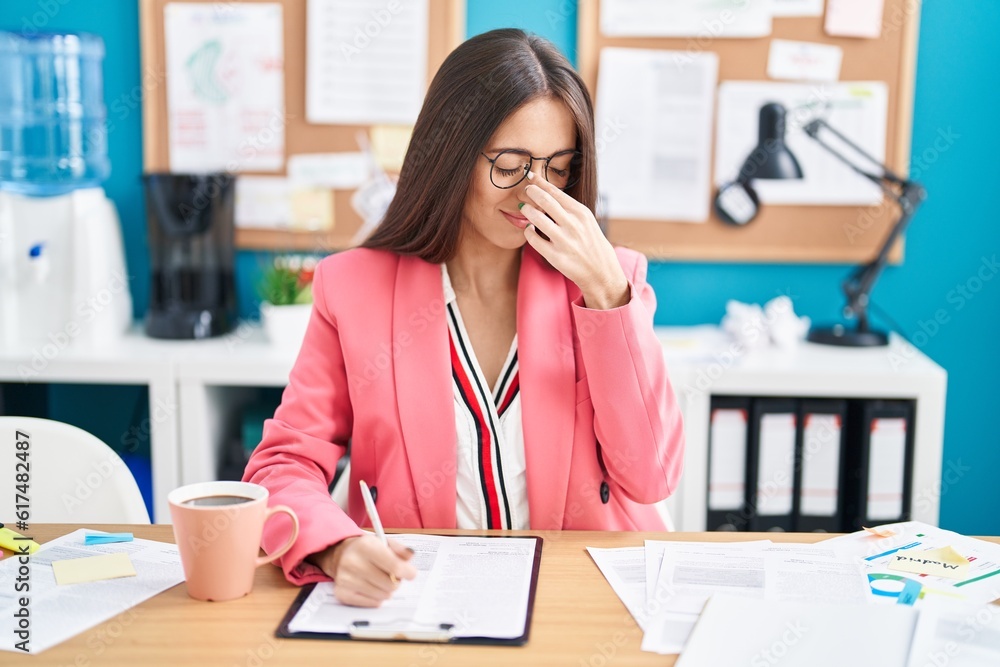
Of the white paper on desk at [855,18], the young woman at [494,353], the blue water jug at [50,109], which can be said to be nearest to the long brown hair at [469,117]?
the young woman at [494,353]

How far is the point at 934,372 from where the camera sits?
219 centimetres

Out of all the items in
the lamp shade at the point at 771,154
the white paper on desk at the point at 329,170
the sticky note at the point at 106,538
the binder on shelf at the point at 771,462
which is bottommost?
the binder on shelf at the point at 771,462

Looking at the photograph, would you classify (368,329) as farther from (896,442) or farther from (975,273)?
(975,273)

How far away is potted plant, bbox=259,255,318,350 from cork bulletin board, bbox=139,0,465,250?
20 cm

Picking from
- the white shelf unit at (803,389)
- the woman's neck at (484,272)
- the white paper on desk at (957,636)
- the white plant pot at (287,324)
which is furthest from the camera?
the white plant pot at (287,324)

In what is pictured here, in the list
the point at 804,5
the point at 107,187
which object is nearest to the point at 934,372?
the point at 804,5

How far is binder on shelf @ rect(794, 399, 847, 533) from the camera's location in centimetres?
224

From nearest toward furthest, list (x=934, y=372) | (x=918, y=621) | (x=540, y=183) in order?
(x=918, y=621) < (x=540, y=183) < (x=934, y=372)

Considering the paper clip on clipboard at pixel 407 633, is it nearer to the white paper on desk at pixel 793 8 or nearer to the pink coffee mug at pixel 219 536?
the pink coffee mug at pixel 219 536

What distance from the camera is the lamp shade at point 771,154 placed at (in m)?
2.48

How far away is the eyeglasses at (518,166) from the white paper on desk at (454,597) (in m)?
0.50

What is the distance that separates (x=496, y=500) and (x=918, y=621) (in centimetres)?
62

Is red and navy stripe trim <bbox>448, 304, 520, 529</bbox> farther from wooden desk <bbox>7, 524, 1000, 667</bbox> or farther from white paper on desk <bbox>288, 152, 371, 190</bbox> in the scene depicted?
white paper on desk <bbox>288, 152, 371, 190</bbox>

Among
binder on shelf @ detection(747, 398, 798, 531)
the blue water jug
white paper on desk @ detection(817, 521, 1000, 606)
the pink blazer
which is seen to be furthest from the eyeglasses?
the blue water jug
